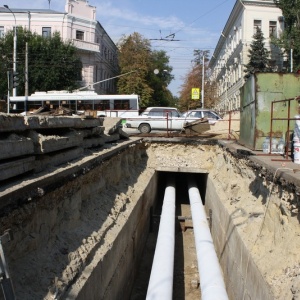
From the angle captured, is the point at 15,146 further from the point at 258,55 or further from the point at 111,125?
the point at 258,55

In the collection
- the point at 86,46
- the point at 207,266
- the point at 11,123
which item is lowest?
the point at 207,266

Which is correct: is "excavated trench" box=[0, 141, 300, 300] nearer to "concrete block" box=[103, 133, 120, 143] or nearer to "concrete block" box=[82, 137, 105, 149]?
"concrete block" box=[82, 137, 105, 149]

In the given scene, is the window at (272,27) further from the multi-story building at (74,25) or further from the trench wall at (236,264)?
the trench wall at (236,264)

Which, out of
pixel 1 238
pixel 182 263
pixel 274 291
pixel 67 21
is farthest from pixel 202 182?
pixel 67 21

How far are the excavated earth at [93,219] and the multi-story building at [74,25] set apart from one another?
111 feet

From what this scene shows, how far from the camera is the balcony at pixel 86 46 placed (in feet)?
141

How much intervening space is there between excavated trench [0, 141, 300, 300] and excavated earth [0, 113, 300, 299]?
0.01 m

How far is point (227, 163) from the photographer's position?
41.3ft

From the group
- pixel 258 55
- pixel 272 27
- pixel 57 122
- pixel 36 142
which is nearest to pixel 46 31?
pixel 258 55

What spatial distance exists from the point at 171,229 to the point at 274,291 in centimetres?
459

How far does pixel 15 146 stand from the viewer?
4.66 m

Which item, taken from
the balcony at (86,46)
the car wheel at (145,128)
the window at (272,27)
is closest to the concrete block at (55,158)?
the car wheel at (145,128)

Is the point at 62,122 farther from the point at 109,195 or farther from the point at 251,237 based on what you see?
the point at 251,237

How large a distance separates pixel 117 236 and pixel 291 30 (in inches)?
1484
